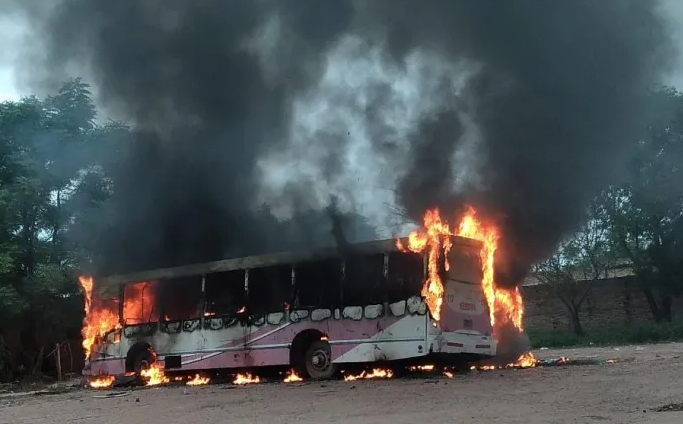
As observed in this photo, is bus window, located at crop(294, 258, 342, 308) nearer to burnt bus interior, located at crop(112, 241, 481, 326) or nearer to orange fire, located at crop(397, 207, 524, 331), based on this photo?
burnt bus interior, located at crop(112, 241, 481, 326)

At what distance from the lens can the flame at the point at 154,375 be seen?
15.4 metres

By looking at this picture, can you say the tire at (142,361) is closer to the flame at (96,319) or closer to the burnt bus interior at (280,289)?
the burnt bus interior at (280,289)

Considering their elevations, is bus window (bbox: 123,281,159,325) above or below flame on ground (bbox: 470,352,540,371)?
above

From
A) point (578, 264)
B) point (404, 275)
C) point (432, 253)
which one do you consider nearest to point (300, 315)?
point (404, 275)

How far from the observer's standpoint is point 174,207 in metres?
19.6

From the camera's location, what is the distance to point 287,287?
13633 millimetres

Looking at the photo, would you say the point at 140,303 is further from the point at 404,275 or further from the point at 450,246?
the point at 450,246

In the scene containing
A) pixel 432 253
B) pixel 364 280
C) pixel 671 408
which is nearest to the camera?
pixel 671 408

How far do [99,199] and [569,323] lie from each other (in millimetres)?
19265

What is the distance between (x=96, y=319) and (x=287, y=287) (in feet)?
19.0

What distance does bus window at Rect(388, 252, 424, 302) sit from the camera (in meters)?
12.0

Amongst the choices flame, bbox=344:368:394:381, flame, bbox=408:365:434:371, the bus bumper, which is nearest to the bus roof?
the bus bumper

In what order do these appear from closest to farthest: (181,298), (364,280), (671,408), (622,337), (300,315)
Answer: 1. (671,408)
2. (364,280)
3. (300,315)
4. (181,298)
5. (622,337)

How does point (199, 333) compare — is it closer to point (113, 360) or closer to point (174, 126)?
point (113, 360)
